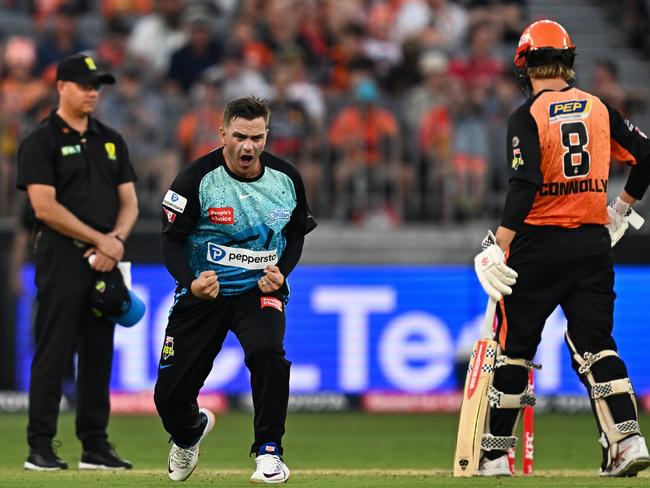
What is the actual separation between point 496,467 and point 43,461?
3.07m

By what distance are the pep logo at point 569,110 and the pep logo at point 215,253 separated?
2.07m

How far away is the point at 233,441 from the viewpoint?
12.6 m

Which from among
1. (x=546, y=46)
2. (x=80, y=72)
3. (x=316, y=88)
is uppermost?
(x=316, y=88)

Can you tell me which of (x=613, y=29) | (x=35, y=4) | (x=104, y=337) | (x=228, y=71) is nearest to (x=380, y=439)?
(x=104, y=337)

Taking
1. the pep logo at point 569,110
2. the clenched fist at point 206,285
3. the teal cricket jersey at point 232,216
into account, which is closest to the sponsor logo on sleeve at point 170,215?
the teal cricket jersey at point 232,216

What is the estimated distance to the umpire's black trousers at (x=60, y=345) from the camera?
9.76 meters

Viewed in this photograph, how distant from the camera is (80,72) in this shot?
32.4 ft

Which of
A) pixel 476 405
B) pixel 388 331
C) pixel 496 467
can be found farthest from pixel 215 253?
pixel 388 331

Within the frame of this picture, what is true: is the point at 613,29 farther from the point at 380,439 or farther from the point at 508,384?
the point at 508,384

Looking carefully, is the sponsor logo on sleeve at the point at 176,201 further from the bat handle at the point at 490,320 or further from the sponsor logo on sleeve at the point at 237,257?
the bat handle at the point at 490,320

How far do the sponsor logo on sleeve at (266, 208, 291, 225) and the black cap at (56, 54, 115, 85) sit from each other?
2.40 metres

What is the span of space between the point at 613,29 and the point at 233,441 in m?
10.9

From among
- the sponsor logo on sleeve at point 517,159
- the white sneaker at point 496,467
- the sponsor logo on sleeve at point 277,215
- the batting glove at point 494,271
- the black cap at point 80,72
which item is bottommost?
the white sneaker at point 496,467

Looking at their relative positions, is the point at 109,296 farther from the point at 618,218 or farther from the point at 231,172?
the point at 618,218
